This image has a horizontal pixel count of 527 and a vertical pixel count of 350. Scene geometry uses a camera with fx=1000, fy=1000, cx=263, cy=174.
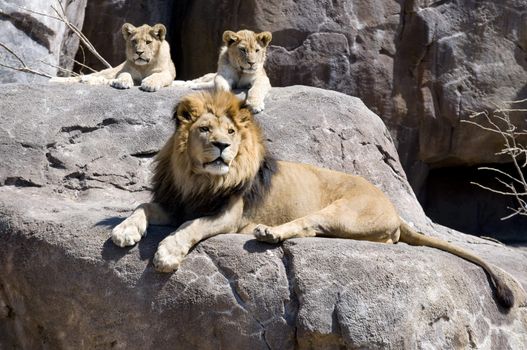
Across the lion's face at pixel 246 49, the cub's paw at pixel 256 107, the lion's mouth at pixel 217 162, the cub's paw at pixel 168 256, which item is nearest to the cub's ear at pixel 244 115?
the lion's mouth at pixel 217 162

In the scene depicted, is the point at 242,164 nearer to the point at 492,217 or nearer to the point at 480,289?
the point at 480,289

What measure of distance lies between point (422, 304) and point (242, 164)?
4.03 feet

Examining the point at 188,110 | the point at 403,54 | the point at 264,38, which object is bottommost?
the point at 188,110

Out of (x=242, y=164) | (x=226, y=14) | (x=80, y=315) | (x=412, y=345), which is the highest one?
(x=226, y=14)

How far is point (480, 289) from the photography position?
538 cm

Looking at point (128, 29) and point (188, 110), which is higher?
point (128, 29)

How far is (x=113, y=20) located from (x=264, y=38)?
9.07 ft

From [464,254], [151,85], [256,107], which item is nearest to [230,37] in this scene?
[151,85]

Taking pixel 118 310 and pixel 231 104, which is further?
pixel 231 104

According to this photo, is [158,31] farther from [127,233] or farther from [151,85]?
[127,233]

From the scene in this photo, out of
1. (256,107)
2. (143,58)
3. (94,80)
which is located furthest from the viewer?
→ (143,58)

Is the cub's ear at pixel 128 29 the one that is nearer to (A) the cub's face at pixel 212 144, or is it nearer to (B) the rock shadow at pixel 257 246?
(A) the cub's face at pixel 212 144

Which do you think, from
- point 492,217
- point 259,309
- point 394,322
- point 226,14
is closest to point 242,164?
point 259,309

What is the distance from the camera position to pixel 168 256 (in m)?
4.98
